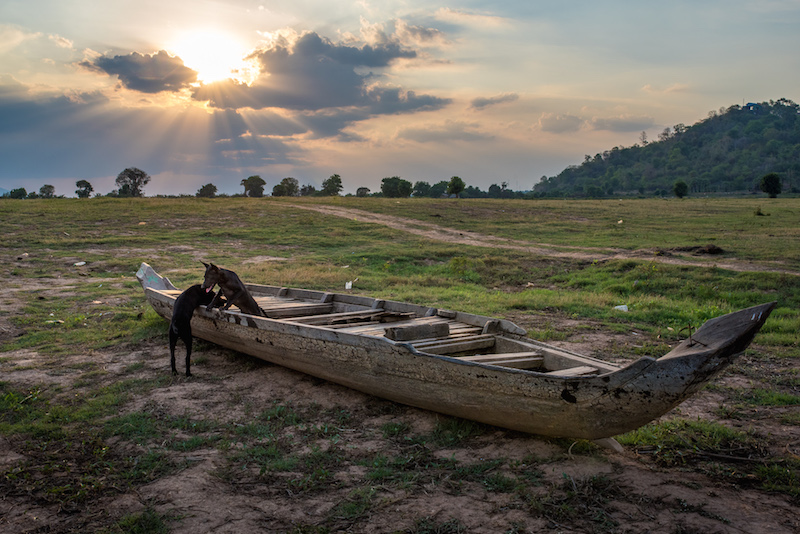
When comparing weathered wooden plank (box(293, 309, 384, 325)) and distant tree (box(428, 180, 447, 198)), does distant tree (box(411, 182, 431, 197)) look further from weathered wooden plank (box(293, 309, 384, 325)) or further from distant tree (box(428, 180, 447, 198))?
weathered wooden plank (box(293, 309, 384, 325))

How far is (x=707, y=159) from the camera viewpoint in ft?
370

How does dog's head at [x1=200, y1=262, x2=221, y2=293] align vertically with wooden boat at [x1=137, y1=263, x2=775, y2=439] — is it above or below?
above

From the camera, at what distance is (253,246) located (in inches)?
734

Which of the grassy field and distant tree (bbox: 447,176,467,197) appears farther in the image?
distant tree (bbox: 447,176,467,197)

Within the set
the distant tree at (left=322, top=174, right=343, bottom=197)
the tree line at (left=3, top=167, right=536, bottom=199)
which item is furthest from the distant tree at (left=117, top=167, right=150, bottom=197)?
the distant tree at (left=322, top=174, right=343, bottom=197)

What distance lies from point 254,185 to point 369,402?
48.4 metres

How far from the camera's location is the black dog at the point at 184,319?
673cm

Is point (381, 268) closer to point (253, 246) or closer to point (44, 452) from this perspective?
point (253, 246)

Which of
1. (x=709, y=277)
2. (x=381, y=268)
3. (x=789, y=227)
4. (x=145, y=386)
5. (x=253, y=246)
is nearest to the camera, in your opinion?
(x=145, y=386)

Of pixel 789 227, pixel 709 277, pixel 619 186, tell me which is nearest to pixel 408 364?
pixel 709 277

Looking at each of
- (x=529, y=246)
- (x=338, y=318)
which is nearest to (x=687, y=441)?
(x=338, y=318)

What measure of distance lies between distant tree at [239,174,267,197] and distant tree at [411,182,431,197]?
24.5 m

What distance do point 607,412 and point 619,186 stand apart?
111 m

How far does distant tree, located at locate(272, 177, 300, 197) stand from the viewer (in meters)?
49.2
